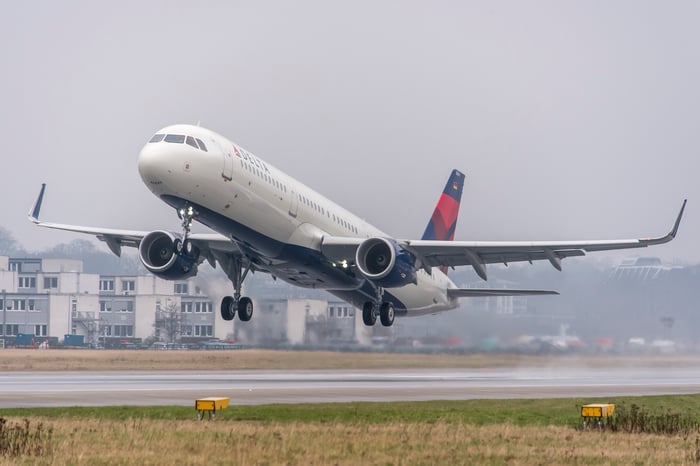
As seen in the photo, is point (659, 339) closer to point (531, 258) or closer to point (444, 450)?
point (531, 258)

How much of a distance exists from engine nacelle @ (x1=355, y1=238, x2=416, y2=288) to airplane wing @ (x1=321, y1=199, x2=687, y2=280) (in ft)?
1.79

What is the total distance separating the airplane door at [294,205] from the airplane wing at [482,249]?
77.9 inches

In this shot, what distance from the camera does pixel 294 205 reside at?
134 feet

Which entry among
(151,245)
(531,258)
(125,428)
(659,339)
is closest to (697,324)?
(659,339)

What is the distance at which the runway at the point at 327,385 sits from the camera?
3541 cm

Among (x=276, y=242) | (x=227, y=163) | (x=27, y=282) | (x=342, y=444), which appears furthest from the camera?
(x=27, y=282)

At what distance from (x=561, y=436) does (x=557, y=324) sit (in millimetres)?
33455

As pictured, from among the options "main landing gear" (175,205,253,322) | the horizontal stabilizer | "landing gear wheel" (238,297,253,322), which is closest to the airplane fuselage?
A: "main landing gear" (175,205,253,322)

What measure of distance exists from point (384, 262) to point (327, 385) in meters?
5.18

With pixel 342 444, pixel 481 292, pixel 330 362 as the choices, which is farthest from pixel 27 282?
pixel 342 444

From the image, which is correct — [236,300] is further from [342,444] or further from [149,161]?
[342,444]

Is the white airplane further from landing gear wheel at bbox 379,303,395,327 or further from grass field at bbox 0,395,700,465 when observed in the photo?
grass field at bbox 0,395,700,465

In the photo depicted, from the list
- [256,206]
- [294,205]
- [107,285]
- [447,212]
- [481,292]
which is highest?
[107,285]

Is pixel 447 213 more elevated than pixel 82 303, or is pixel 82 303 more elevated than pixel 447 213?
pixel 447 213
